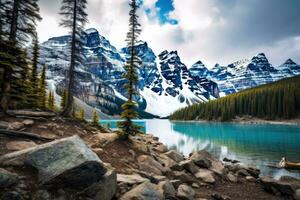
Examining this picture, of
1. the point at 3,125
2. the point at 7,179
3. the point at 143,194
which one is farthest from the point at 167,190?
the point at 3,125

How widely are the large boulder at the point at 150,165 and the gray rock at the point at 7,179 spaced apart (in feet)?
29.4

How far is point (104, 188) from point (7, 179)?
3.07 meters

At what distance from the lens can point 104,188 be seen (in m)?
8.30

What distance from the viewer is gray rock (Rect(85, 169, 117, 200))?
797 centimetres

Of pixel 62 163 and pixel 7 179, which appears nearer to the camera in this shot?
pixel 7 179

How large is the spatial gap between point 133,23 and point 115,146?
416 inches

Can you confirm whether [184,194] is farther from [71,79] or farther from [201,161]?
[71,79]

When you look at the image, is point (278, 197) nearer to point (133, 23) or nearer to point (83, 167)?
point (83, 167)

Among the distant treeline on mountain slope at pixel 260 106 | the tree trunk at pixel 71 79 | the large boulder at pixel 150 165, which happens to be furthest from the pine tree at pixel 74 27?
the distant treeline on mountain slope at pixel 260 106

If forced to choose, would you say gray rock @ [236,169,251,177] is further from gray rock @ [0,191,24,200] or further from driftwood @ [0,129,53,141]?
gray rock @ [0,191,24,200]

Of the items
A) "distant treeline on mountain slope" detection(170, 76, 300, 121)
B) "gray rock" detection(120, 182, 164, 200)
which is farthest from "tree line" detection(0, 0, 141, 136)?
"distant treeline on mountain slope" detection(170, 76, 300, 121)

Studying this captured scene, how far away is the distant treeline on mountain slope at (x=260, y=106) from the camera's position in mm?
116375

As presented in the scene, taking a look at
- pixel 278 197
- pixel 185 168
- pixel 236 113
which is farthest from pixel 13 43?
pixel 236 113

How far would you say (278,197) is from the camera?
14.5 meters
